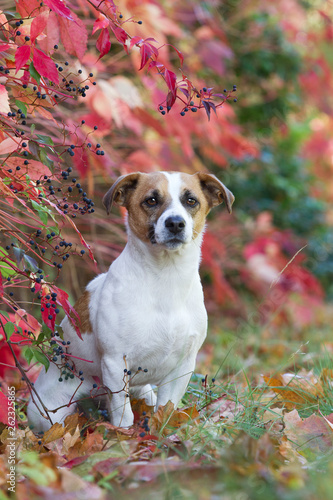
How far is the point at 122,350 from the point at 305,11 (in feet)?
21.2

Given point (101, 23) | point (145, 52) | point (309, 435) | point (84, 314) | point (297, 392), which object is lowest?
point (297, 392)

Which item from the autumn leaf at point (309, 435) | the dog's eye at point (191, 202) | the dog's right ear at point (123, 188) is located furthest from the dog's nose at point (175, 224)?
the autumn leaf at point (309, 435)

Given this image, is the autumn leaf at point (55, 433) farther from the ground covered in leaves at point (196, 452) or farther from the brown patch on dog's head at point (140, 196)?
the brown patch on dog's head at point (140, 196)

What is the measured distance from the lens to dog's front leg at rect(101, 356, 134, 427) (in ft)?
9.48

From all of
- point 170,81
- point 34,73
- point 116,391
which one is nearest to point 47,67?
point 34,73

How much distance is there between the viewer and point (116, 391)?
114 inches

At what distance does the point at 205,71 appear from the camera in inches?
275

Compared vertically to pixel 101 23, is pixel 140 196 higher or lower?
lower

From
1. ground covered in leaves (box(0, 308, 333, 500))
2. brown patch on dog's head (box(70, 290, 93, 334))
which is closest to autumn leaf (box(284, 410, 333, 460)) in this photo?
ground covered in leaves (box(0, 308, 333, 500))

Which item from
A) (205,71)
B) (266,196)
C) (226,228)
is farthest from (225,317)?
(205,71)

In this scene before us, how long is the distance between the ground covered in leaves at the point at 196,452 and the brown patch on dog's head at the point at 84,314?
1.46 ft

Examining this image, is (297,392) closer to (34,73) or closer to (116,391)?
(116,391)

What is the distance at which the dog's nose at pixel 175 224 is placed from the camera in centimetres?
290

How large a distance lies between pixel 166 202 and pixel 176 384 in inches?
36.8
